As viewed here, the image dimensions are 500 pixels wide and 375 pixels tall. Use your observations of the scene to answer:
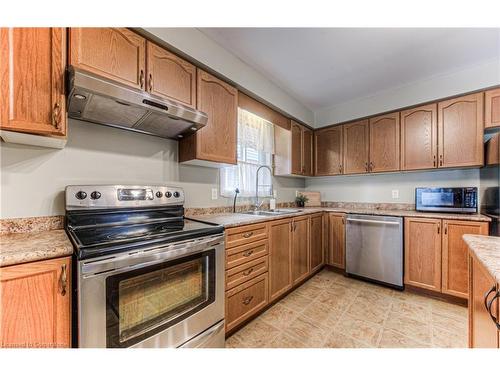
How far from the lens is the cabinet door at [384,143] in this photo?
2.77m

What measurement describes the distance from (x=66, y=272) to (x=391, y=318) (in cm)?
246

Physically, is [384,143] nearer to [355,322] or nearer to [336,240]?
[336,240]

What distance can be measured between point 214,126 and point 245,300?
152 centimetres

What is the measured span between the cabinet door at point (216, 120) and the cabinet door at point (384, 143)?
6.60ft

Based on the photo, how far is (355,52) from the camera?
204cm

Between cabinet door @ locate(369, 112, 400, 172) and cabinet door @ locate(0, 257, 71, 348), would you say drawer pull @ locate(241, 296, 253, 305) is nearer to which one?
cabinet door @ locate(0, 257, 71, 348)

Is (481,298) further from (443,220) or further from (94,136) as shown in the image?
(94,136)

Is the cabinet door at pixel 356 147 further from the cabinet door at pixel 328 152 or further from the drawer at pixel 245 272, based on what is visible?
the drawer at pixel 245 272

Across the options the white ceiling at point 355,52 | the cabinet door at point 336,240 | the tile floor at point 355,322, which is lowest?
the tile floor at point 355,322

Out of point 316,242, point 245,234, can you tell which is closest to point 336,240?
point 316,242

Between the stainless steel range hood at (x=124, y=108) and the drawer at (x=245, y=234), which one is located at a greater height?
the stainless steel range hood at (x=124, y=108)

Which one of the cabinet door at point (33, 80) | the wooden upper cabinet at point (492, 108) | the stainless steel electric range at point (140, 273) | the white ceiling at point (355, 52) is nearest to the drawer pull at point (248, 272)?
the stainless steel electric range at point (140, 273)

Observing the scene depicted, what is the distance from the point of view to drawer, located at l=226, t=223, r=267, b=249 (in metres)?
1.65
